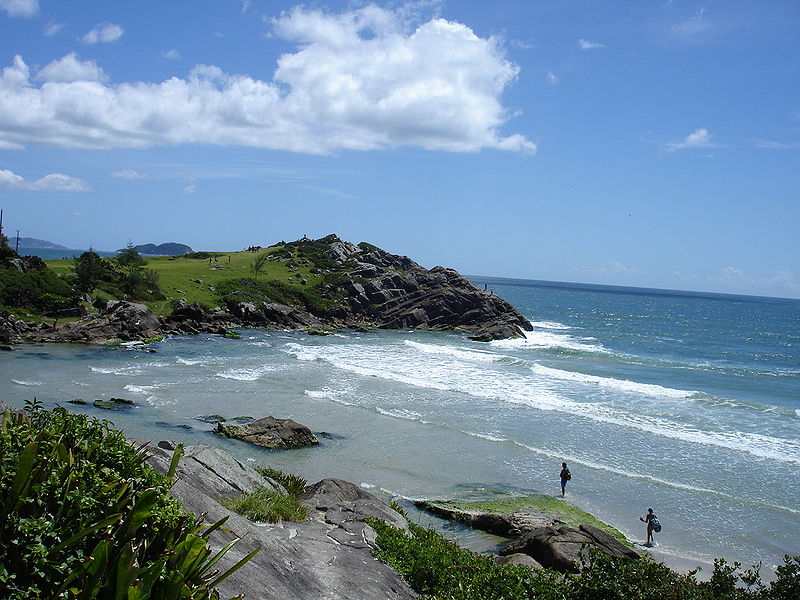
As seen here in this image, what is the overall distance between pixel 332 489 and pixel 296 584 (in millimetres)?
8726

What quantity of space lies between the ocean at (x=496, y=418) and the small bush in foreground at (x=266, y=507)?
22.7 ft

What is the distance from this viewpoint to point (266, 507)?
12.8m

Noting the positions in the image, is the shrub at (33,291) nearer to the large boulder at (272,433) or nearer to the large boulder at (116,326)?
the large boulder at (116,326)

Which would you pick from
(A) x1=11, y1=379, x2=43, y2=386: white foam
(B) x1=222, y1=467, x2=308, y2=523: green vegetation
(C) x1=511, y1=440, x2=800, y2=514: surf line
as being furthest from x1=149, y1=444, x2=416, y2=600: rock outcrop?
(A) x1=11, y1=379, x2=43, y2=386: white foam

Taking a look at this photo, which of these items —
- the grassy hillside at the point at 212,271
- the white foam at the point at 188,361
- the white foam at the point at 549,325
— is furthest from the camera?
the white foam at the point at 549,325

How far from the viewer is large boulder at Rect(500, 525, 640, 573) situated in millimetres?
15023

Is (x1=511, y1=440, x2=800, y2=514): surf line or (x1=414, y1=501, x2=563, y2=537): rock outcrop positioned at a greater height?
(x1=511, y1=440, x2=800, y2=514): surf line

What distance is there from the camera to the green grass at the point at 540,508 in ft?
66.6

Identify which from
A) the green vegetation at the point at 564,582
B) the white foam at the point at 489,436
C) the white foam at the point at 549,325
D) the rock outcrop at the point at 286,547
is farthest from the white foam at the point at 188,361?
the white foam at the point at 549,325

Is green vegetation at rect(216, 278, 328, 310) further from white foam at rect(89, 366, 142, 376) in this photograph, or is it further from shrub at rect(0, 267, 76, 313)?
white foam at rect(89, 366, 142, 376)

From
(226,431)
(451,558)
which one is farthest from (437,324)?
(451,558)

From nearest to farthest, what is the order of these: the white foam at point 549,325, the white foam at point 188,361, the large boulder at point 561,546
Result: the large boulder at point 561,546
the white foam at point 188,361
the white foam at point 549,325

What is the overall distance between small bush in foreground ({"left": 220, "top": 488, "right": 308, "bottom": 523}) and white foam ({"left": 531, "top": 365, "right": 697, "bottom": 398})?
3430 centimetres

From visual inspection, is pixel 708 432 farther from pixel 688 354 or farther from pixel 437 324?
pixel 437 324
